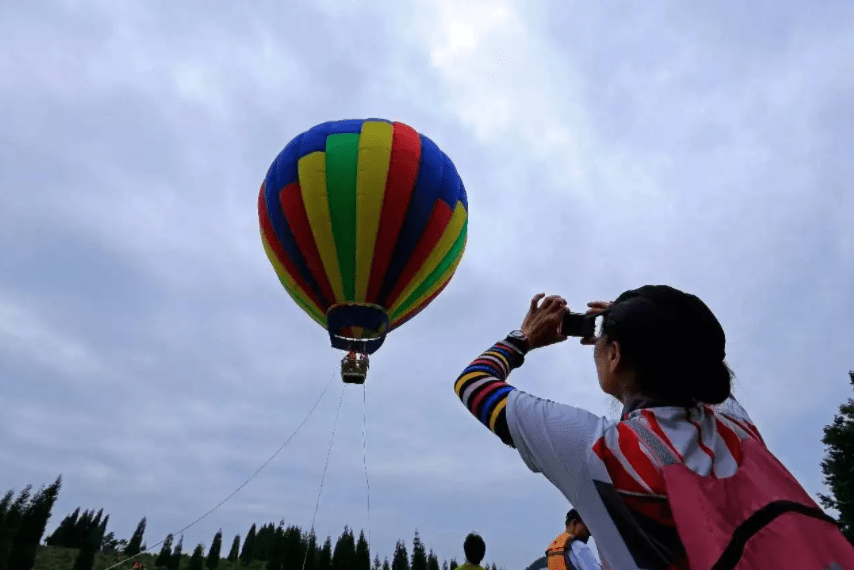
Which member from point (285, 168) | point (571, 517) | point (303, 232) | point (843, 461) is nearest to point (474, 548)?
point (571, 517)

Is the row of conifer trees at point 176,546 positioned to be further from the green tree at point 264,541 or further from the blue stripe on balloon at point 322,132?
the blue stripe on balloon at point 322,132

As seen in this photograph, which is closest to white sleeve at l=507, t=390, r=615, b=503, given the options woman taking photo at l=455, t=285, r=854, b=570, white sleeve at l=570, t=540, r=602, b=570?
woman taking photo at l=455, t=285, r=854, b=570

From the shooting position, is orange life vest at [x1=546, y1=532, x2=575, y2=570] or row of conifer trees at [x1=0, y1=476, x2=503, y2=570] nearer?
orange life vest at [x1=546, y1=532, x2=575, y2=570]

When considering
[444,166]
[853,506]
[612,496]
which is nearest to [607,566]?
[612,496]

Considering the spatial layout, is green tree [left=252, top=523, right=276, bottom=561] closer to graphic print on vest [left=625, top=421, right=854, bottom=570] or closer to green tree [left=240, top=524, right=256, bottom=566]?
green tree [left=240, top=524, right=256, bottom=566]

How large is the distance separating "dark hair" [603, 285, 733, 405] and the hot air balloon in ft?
34.9

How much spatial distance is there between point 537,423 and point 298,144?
12.4m

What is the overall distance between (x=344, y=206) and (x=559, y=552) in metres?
8.26

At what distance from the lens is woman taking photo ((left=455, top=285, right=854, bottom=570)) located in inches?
51.4

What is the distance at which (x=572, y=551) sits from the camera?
221 inches

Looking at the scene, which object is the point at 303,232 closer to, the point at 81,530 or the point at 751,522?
the point at 751,522

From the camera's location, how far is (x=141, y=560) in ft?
203

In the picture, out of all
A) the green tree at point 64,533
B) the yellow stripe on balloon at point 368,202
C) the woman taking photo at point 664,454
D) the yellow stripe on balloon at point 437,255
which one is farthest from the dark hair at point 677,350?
the green tree at point 64,533

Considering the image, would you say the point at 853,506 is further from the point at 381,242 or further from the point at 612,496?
the point at 612,496
